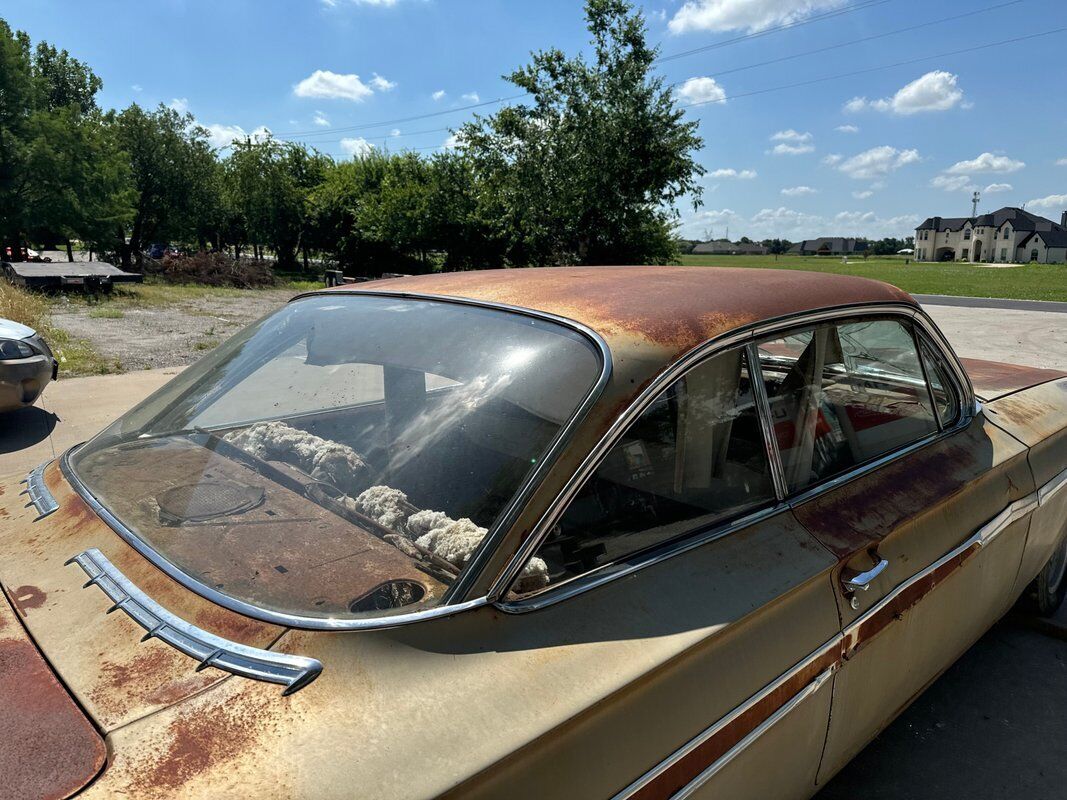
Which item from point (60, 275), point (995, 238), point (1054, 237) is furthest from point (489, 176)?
point (995, 238)

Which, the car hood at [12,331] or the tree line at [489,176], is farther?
the tree line at [489,176]

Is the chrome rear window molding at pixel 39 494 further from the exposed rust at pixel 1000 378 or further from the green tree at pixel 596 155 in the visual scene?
the green tree at pixel 596 155

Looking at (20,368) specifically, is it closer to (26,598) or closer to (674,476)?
(26,598)

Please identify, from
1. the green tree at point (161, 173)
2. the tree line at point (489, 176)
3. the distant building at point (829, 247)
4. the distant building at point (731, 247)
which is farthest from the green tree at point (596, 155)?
the distant building at point (829, 247)

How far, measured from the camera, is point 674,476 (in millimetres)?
1743

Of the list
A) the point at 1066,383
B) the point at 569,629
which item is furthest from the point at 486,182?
the point at 569,629

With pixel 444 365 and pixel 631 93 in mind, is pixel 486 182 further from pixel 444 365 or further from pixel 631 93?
pixel 444 365

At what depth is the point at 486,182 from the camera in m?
26.0

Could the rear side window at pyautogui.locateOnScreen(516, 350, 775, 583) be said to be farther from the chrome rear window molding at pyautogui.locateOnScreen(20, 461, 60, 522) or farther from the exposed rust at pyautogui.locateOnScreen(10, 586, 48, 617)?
the chrome rear window molding at pyautogui.locateOnScreen(20, 461, 60, 522)

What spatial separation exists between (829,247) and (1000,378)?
478 ft

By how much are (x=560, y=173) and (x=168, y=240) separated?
81.6 ft

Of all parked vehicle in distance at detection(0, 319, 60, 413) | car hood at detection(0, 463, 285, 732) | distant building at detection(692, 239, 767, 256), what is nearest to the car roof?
car hood at detection(0, 463, 285, 732)

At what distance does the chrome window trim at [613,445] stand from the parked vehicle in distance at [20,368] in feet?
21.1

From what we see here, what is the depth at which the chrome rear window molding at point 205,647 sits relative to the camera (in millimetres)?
1143
